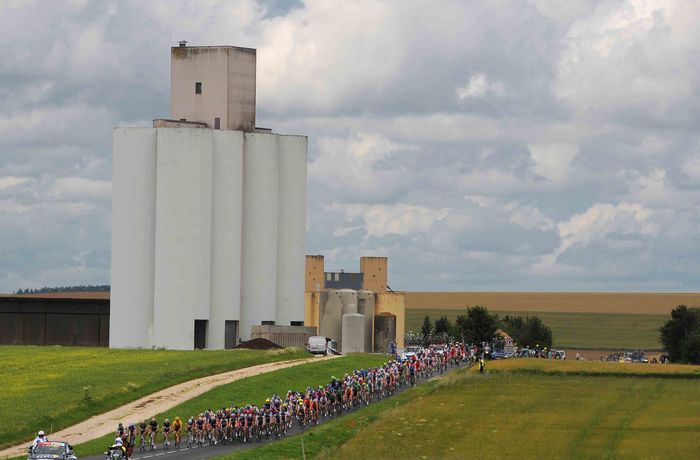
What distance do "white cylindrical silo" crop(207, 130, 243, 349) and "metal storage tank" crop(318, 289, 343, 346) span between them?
78.6ft

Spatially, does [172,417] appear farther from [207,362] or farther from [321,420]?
[207,362]

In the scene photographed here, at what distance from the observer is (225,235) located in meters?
127

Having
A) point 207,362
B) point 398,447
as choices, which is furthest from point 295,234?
point 398,447

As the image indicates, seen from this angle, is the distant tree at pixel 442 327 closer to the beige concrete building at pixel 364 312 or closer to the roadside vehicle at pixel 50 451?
the beige concrete building at pixel 364 312

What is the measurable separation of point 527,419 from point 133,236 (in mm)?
64354

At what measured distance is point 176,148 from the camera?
125m

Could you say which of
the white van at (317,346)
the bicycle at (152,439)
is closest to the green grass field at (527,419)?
the bicycle at (152,439)

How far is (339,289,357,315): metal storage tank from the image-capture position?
150 meters

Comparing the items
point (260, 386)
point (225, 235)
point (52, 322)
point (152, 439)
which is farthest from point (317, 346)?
point (152, 439)

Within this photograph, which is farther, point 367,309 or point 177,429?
point 367,309

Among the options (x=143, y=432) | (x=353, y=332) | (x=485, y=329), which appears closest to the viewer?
(x=143, y=432)

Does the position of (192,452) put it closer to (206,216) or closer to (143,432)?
(143,432)

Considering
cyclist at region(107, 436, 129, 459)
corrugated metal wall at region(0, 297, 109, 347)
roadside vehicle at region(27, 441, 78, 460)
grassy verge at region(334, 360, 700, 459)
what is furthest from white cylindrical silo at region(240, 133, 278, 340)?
roadside vehicle at region(27, 441, 78, 460)

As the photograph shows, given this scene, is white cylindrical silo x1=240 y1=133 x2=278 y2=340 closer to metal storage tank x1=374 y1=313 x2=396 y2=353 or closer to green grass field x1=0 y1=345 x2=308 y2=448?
green grass field x1=0 y1=345 x2=308 y2=448
